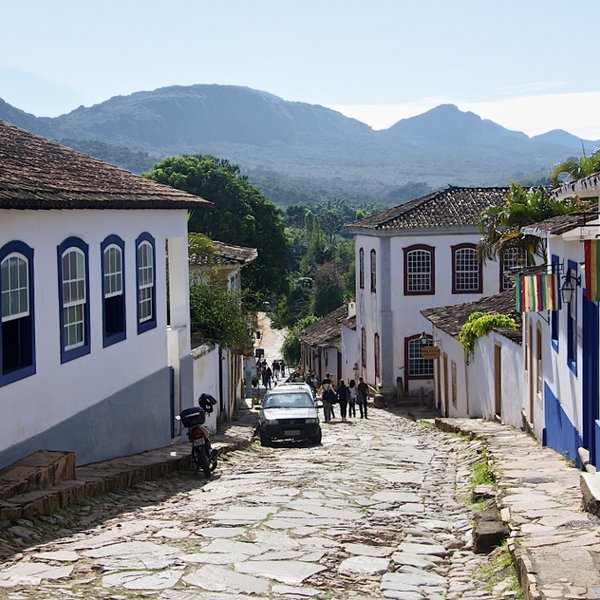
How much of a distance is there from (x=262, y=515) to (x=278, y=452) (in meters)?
9.57

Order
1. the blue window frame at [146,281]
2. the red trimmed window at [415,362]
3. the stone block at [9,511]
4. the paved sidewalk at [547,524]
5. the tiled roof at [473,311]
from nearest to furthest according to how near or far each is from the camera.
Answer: the paved sidewalk at [547,524] < the stone block at [9,511] < the blue window frame at [146,281] < the tiled roof at [473,311] < the red trimmed window at [415,362]

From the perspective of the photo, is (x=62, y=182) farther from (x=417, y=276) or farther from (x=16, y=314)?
(x=417, y=276)

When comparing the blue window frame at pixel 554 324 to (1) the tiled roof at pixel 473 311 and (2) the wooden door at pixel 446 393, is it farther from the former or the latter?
(2) the wooden door at pixel 446 393

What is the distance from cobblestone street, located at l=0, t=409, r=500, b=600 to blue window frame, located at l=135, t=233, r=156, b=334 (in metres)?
3.71

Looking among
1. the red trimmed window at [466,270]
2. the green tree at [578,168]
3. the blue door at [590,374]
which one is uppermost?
the green tree at [578,168]

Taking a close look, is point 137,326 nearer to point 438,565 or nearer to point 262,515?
point 262,515

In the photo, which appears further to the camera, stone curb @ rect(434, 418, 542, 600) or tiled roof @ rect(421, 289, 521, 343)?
tiled roof @ rect(421, 289, 521, 343)

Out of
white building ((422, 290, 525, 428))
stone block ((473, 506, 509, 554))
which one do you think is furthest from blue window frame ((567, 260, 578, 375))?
white building ((422, 290, 525, 428))

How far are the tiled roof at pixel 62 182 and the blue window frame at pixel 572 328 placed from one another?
6.60m

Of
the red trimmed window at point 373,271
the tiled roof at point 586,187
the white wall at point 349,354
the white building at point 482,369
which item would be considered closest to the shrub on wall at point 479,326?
the white building at point 482,369

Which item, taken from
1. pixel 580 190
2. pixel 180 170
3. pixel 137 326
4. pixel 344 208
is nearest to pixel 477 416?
pixel 137 326

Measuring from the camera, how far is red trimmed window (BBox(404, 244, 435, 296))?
39000 mm

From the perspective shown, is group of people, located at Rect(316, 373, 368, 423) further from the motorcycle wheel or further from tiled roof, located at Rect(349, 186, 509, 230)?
the motorcycle wheel

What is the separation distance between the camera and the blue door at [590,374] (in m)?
12.8
